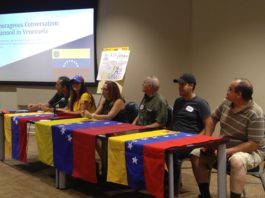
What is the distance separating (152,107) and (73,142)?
0.84m

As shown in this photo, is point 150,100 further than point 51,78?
No

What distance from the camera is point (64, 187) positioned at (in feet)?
11.9

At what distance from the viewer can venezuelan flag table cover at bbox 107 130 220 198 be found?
250 centimetres

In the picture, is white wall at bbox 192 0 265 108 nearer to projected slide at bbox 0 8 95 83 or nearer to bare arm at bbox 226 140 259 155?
projected slide at bbox 0 8 95 83

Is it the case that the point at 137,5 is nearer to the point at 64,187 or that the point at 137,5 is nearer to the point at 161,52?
the point at 161,52

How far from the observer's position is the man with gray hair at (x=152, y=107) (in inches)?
141

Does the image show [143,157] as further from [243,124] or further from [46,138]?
[46,138]

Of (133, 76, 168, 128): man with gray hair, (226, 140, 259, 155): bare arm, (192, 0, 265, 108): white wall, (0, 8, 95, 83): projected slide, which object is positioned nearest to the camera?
(226, 140, 259, 155): bare arm

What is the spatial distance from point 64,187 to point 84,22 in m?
2.95

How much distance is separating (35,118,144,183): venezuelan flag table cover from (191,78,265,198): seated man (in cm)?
69

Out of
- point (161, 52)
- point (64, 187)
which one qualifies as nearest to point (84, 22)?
point (161, 52)

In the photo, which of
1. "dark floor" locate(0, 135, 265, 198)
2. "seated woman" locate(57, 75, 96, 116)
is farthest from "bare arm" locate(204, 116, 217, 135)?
"seated woman" locate(57, 75, 96, 116)

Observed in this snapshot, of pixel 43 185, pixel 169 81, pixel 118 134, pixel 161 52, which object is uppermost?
→ pixel 161 52

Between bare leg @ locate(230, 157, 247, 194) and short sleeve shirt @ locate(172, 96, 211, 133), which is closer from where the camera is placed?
bare leg @ locate(230, 157, 247, 194)
